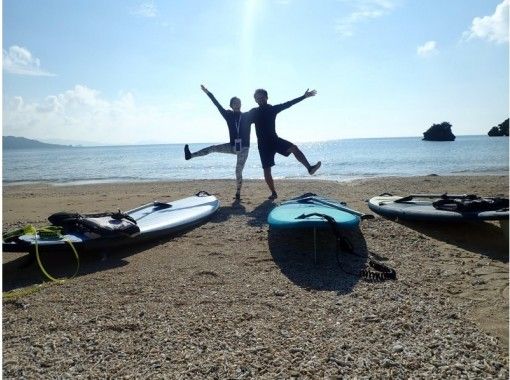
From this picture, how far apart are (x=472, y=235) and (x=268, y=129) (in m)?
4.43

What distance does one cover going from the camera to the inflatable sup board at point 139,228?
434 centimetres

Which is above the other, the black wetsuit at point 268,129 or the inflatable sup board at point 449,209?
the black wetsuit at point 268,129

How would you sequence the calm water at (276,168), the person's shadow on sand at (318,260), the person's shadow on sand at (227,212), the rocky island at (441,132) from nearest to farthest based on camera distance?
the person's shadow on sand at (318,260)
the person's shadow on sand at (227,212)
the calm water at (276,168)
the rocky island at (441,132)

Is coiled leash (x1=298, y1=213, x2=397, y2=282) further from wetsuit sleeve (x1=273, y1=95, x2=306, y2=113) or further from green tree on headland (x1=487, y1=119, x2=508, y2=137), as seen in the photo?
green tree on headland (x1=487, y1=119, x2=508, y2=137)

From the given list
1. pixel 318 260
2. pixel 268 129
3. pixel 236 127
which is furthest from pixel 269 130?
pixel 318 260

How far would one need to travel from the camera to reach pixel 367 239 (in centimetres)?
525

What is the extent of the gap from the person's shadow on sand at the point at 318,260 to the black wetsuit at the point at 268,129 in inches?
118

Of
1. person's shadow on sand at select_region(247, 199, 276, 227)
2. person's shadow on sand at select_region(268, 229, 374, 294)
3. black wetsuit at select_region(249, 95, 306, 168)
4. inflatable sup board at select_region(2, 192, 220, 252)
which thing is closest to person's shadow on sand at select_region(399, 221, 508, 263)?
person's shadow on sand at select_region(268, 229, 374, 294)

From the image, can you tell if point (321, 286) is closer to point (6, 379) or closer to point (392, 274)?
point (392, 274)

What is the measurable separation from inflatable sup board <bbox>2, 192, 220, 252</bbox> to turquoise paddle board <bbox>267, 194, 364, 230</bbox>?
1.53 meters

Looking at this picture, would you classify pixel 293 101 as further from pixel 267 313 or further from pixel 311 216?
pixel 267 313

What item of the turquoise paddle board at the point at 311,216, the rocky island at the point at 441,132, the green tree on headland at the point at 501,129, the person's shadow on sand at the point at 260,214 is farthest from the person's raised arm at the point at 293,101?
the green tree on headland at the point at 501,129

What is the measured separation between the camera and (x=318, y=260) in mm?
4410

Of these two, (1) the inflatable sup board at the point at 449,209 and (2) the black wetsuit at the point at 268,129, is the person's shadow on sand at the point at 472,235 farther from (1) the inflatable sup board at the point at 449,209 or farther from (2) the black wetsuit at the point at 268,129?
(2) the black wetsuit at the point at 268,129
